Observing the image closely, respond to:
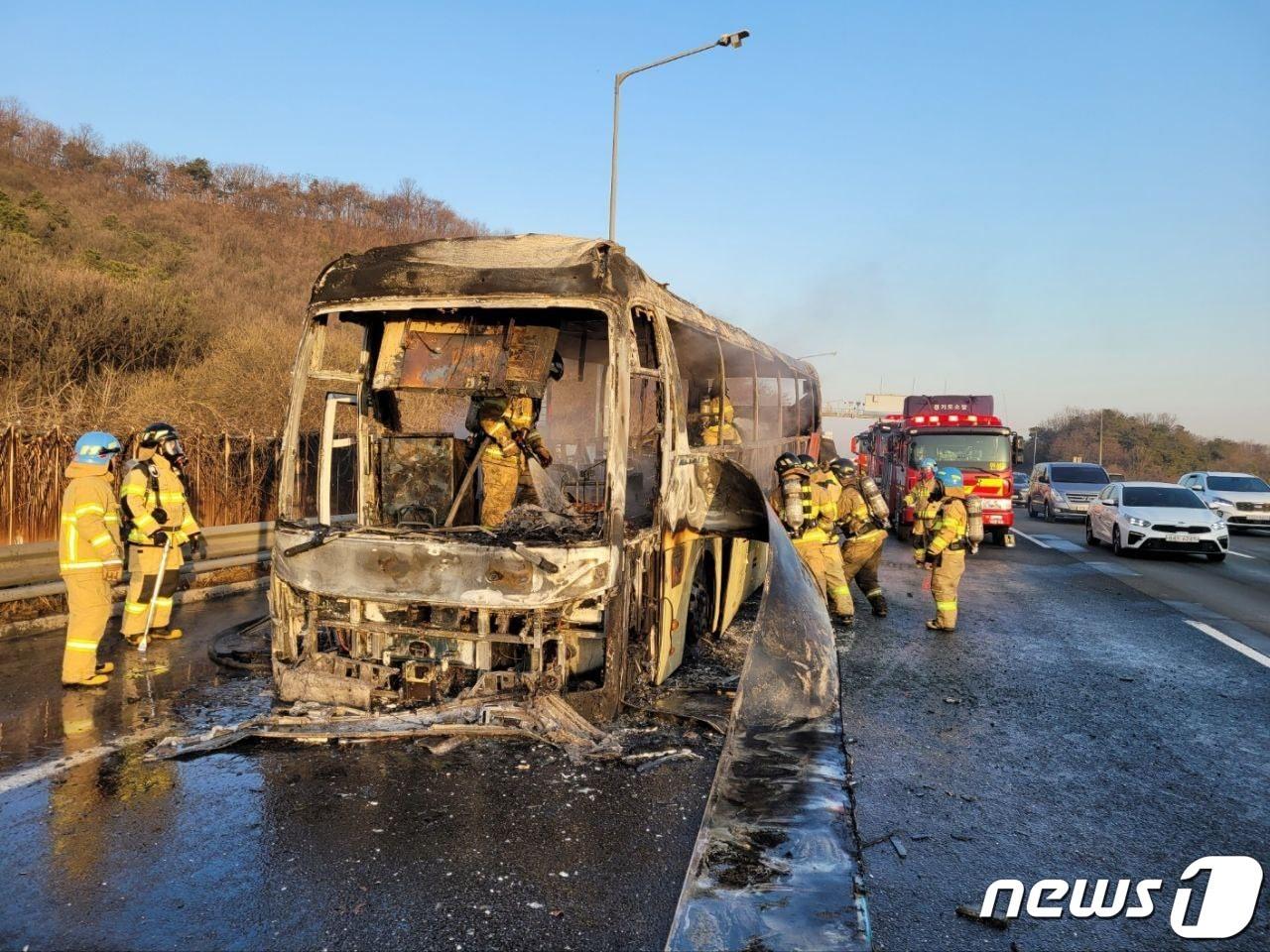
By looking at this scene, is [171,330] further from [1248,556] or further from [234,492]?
[1248,556]

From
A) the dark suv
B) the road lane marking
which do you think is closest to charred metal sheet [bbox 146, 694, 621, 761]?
the road lane marking

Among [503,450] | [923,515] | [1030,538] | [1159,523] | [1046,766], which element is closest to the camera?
[1046,766]

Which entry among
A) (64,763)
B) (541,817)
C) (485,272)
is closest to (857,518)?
(485,272)

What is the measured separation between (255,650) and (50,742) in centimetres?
204

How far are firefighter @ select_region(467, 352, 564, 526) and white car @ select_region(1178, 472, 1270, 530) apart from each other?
66.6 ft

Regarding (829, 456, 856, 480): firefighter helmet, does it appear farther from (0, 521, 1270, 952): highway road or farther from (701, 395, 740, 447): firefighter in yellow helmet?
(0, 521, 1270, 952): highway road

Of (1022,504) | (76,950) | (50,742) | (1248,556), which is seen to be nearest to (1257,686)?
(76,950)

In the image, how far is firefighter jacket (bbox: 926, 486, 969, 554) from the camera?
8672 mm

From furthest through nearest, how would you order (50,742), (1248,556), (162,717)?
1. (1248,556)
2. (162,717)
3. (50,742)

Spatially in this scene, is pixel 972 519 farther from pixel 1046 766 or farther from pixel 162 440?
pixel 162 440

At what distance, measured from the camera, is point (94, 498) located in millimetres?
6367

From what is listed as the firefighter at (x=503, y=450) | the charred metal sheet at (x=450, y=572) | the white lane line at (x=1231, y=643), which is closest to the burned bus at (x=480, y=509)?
the charred metal sheet at (x=450, y=572)

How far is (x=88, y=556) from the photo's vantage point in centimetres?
627

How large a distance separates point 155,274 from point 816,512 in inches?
1070
